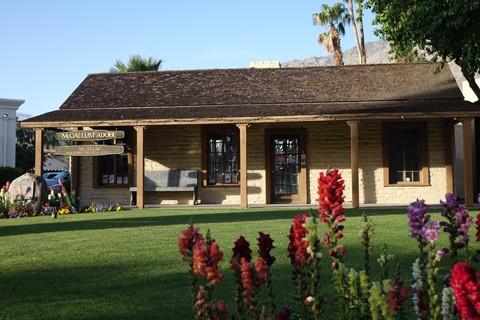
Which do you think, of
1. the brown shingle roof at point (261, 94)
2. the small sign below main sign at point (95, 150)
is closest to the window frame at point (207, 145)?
the brown shingle roof at point (261, 94)

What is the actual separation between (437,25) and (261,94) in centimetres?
667

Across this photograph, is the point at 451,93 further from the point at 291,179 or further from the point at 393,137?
the point at 291,179

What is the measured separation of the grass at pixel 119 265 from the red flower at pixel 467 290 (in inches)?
48.8

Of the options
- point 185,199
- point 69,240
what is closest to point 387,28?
point 185,199

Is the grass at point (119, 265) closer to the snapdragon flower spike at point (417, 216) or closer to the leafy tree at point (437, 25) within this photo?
the snapdragon flower spike at point (417, 216)

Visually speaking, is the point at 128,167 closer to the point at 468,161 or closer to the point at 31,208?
the point at 31,208

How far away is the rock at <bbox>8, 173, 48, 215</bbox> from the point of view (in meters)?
18.5

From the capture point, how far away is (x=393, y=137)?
20.3 metres

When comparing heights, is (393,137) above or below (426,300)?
above

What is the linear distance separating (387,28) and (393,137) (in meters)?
3.75

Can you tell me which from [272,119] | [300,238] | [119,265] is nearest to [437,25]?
[272,119]

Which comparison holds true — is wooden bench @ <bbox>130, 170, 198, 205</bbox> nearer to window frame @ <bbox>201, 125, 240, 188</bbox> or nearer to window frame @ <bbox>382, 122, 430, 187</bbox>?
window frame @ <bbox>201, 125, 240, 188</bbox>

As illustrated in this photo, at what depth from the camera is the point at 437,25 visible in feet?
55.1

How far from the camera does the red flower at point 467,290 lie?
1841 mm
